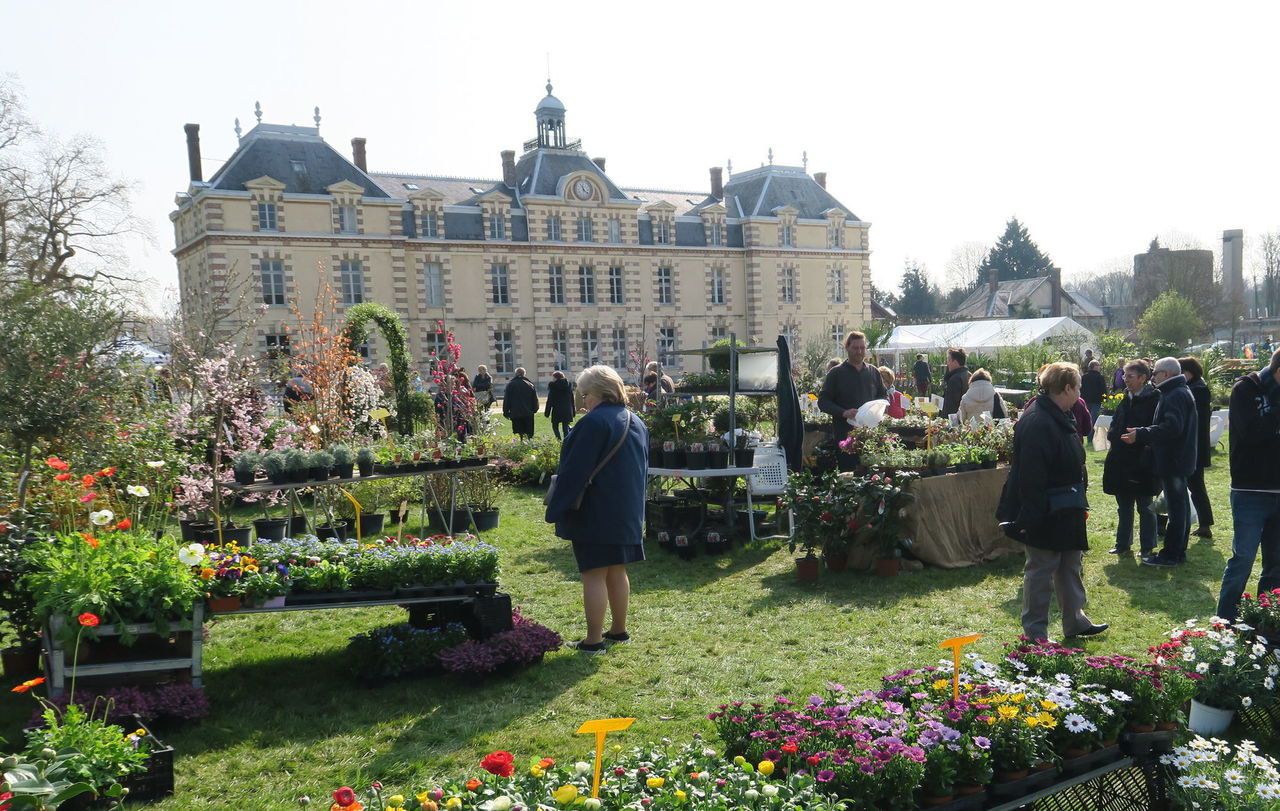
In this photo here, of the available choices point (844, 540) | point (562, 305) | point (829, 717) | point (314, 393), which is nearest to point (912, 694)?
point (829, 717)

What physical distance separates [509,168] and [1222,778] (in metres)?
39.6

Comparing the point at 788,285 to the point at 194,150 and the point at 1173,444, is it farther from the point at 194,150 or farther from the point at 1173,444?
the point at 1173,444

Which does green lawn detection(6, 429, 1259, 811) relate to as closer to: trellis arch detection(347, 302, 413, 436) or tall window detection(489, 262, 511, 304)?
trellis arch detection(347, 302, 413, 436)

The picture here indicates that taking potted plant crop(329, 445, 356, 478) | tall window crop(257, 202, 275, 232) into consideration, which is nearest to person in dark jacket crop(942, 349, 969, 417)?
potted plant crop(329, 445, 356, 478)

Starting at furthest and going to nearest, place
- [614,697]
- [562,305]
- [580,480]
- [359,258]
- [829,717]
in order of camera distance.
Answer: [562,305]
[359,258]
[580,480]
[614,697]
[829,717]

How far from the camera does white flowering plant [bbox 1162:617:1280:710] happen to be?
3.91 m

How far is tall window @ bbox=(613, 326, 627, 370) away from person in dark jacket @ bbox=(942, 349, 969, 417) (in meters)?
→ 30.9

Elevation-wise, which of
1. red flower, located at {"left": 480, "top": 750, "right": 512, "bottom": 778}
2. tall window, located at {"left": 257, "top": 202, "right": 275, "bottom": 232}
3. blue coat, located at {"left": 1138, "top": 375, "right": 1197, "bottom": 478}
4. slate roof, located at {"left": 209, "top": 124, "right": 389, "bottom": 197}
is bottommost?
red flower, located at {"left": 480, "top": 750, "right": 512, "bottom": 778}

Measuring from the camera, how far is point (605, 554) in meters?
5.24

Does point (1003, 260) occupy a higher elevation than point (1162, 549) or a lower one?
higher

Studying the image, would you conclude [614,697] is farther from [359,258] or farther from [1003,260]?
[1003,260]

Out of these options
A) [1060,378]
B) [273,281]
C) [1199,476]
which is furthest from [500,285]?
[1060,378]

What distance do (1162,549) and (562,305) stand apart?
34.2m

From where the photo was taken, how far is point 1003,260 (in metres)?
67.9
